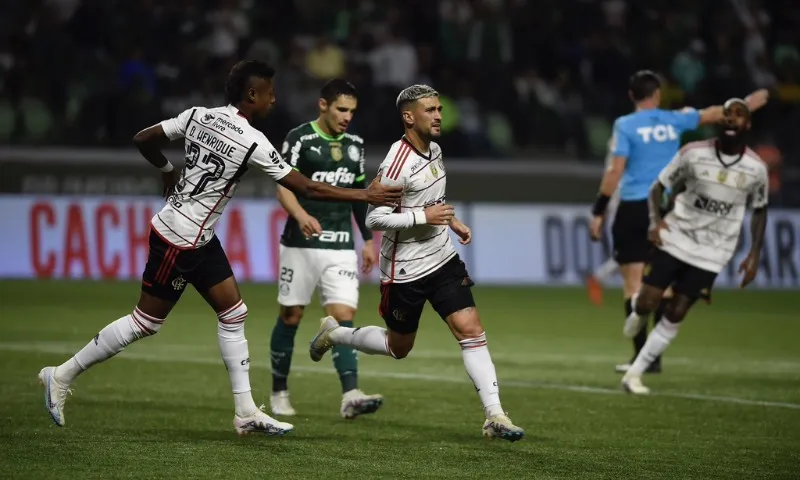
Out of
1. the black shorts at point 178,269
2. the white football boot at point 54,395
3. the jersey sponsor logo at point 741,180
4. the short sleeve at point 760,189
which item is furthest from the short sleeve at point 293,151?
the short sleeve at point 760,189

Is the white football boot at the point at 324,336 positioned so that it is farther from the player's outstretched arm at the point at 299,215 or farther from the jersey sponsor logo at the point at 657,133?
the jersey sponsor logo at the point at 657,133

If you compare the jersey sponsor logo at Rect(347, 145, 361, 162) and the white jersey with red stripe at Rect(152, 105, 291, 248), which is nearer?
the white jersey with red stripe at Rect(152, 105, 291, 248)

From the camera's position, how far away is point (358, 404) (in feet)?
31.0

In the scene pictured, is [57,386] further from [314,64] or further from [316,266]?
[314,64]

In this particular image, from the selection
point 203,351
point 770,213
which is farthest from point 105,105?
point 770,213

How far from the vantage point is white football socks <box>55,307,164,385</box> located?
27.9 feet

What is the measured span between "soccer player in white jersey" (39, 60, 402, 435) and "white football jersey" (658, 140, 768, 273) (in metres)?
3.63

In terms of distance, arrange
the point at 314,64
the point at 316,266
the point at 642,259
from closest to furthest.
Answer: the point at 316,266, the point at 642,259, the point at 314,64

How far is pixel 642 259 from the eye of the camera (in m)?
12.8

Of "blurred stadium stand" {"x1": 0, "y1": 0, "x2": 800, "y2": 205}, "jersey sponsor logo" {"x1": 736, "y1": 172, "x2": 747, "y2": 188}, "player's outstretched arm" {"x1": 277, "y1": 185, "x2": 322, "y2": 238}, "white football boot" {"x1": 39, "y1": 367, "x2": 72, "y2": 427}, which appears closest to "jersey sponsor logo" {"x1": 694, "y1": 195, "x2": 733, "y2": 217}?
"jersey sponsor logo" {"x1": 736, "y1": 172, "x2": 747, "y2": 188}

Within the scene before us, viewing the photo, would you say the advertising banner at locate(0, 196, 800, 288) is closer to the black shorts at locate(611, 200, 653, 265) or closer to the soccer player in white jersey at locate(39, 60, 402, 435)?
the black shorts at locate(611, 200, 653, 265)

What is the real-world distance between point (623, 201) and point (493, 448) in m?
4.98

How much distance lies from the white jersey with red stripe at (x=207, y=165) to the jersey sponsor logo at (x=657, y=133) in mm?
5185

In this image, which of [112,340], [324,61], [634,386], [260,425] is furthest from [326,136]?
[324,61]
